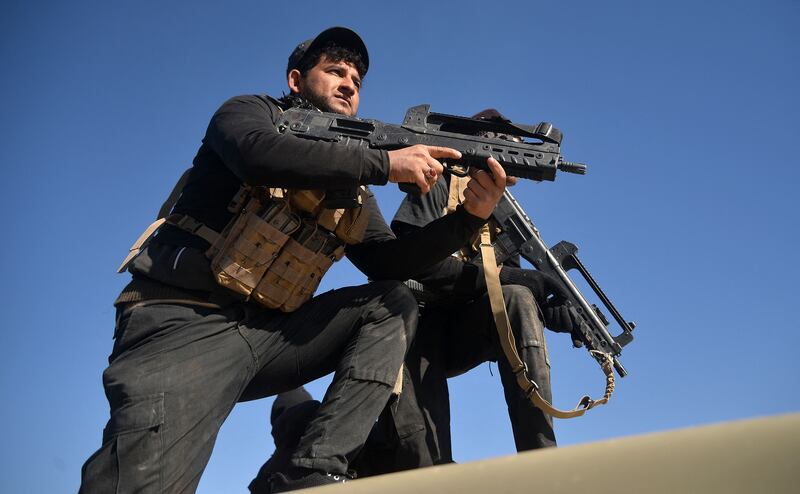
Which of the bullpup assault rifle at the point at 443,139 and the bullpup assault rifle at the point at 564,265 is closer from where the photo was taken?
the bullpup assault rifle at the point at 443,139

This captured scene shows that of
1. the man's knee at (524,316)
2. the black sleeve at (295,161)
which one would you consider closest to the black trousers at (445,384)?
the man's knee at (524,316)

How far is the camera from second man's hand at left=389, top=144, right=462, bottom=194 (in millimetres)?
3092

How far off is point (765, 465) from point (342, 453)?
1789 mm

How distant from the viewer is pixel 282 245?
123 inches

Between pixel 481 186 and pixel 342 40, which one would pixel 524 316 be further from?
pixel 342 40

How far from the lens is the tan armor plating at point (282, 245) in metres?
3.02

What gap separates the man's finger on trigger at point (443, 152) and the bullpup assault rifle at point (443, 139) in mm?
57

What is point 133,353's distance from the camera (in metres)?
2.77

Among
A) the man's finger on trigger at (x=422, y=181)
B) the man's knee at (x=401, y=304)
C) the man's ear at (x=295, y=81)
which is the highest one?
the man's ear at (x=295, y=81)

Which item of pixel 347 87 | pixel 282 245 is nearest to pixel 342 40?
pixel 347 87

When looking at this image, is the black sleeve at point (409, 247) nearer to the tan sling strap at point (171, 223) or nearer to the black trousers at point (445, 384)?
the black trousers at point (445, 384)

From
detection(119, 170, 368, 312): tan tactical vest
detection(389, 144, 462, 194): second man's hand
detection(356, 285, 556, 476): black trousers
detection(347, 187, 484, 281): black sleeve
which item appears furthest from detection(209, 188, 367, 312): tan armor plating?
detection(356, 285, 556, 476): black trousers

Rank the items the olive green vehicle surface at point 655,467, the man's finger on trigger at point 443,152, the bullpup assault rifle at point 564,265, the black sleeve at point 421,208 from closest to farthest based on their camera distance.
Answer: the olive green vehicle surface at point 655,467, the man's finger on trigger at point 443,152, the black sleeve at point 421,208, the bullpup assault rifle at point 564,265

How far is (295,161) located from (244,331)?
2.42ft
